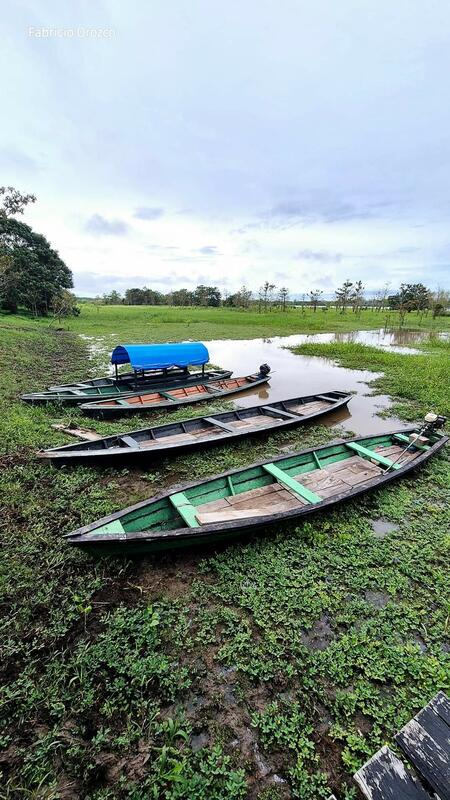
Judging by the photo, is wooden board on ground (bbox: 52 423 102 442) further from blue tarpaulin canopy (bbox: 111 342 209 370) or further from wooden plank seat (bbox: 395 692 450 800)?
wooden plank seat (bbox: 395 692 450 800)

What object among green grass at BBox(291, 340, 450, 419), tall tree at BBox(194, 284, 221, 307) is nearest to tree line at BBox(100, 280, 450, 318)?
tall tree at BBox(194, 284, 221, 307)

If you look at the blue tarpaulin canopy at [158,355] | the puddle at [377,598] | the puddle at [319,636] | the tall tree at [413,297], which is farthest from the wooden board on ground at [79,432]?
the tall tree at [413,297]

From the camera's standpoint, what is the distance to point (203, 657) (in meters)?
3.10

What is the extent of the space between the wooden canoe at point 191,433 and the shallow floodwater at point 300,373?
953 millimetres

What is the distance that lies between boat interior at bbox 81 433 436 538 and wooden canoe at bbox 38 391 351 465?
5.45ft

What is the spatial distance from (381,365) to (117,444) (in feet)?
48.0

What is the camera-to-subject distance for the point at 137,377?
11.0m

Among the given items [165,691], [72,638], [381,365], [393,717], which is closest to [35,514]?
[72,638]

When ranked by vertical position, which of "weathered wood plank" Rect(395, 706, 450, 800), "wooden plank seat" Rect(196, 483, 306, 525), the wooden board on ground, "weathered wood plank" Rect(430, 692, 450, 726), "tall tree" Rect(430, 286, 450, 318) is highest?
"tall tree" Rect(430, 286, 450, 318)

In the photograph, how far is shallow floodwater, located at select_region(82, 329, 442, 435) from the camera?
32.7 ft

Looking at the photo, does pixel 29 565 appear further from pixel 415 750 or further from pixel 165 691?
pixel 415 750

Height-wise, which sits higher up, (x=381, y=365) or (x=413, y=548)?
(x=381, y=365)

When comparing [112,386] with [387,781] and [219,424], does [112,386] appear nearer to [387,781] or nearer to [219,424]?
[219,424]

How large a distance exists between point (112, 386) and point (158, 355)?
1831 millimetres
